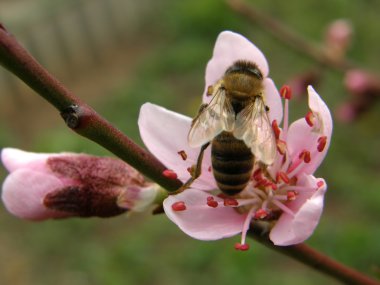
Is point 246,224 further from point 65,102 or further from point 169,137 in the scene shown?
point 65,102

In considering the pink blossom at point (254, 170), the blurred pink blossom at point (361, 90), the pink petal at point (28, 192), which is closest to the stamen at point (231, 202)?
the pink blossom at point (254, 170)

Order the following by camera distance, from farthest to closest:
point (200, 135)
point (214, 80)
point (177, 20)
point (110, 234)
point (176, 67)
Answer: point (177, 20)
point (176, 67)
point (110, 234)
point (214, 80)
point (200, 135)

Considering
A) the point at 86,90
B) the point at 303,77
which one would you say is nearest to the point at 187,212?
the point at 303,77

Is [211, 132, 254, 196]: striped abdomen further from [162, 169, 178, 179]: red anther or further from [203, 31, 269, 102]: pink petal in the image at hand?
[203, 31, 269, 102]: pink petal

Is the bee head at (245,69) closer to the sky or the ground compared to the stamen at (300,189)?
closer to the sky

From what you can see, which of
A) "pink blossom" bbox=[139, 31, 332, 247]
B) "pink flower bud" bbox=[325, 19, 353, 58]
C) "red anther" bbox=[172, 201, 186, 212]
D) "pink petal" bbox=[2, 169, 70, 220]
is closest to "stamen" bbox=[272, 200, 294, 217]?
"pink blossom" bbox=[139, 31, 332, 247]

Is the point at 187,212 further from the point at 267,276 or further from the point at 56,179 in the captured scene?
the point at 267,276

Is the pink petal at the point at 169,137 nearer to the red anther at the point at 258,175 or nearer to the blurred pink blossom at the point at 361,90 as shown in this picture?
the red anther at the point at 258,175
